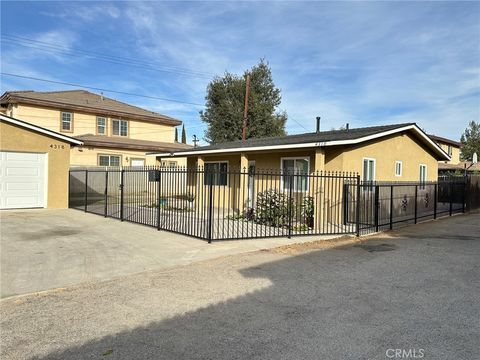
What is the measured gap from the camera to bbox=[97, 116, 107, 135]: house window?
2761 centimetres

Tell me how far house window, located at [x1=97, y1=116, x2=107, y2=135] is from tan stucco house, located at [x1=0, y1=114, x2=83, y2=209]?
10926 millimetres

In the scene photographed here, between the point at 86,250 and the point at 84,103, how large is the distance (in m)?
21.5

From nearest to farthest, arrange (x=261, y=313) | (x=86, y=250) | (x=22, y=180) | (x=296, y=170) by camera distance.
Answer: (x=261, y=313), (x=86, y=250), (x=296, y=170), (x=22, y=180)

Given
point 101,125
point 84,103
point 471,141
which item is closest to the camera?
point 84,103

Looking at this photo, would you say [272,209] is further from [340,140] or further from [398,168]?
[398,168]

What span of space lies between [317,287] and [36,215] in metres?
12.1

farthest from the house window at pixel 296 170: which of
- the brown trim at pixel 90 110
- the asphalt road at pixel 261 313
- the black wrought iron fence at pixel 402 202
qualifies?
the brown trim at pixel 90 110

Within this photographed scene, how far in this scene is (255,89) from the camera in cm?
3872

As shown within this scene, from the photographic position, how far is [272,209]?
41.6ft

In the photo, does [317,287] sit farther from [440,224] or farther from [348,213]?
[440,224]

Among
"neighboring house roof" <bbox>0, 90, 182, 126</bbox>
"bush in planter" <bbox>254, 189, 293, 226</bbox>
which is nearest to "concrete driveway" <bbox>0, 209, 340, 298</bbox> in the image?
"bush in planter" <bbox>254, 189, 293, 226</bbox>

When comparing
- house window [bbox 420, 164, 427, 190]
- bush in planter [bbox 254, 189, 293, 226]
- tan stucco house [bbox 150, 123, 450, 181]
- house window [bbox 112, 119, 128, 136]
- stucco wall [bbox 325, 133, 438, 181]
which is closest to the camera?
bush in planter [bbox 254, 189, 293, 226]

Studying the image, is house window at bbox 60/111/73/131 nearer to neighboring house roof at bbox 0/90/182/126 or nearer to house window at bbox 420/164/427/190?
neighboring house roof at bbox 0/90/182/126

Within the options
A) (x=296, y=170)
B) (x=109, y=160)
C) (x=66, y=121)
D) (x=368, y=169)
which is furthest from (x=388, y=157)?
(x=66, y=121)
